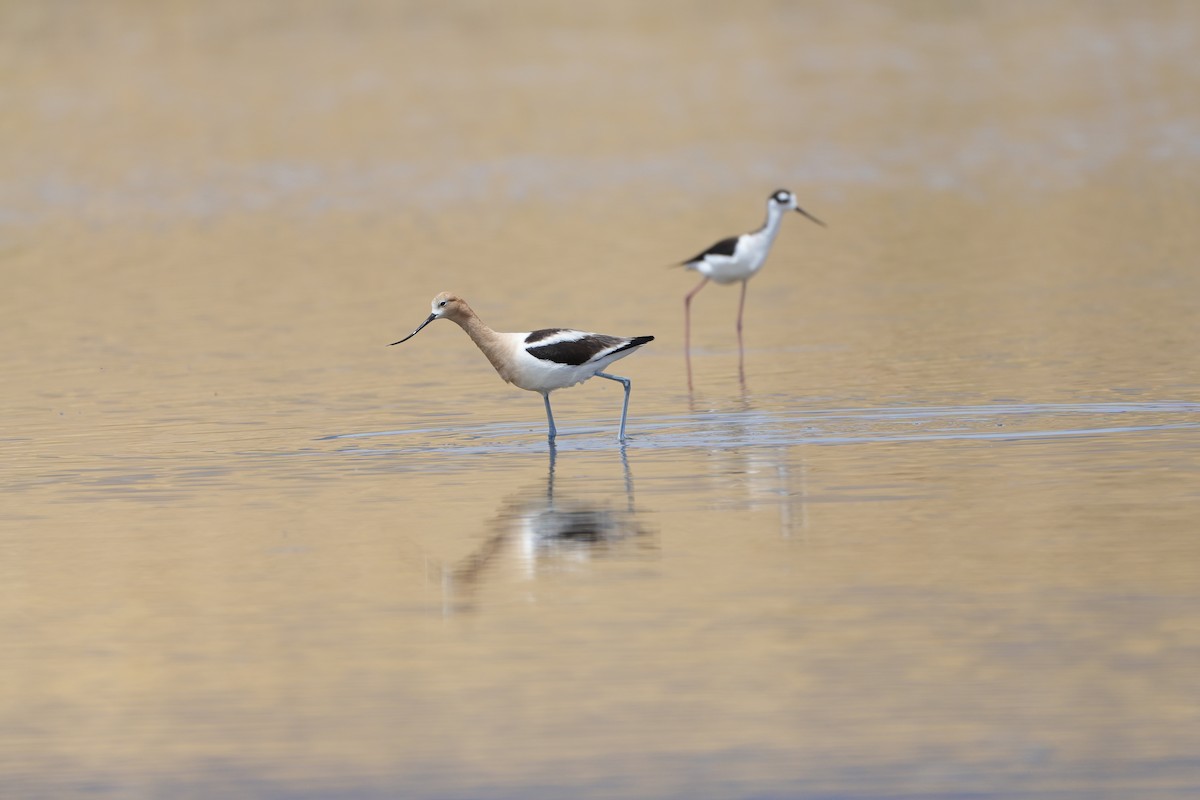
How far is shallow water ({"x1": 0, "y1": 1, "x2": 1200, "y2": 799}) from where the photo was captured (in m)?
6.52

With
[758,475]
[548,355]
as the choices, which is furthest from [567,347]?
[758,475]

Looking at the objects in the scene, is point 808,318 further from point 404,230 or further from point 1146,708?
point 1146,708

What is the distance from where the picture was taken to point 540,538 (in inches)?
371

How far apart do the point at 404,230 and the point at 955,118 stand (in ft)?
48.3

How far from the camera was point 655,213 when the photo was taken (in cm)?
2817

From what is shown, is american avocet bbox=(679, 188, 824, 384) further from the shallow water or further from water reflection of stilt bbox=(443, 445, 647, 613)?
water reflection of stilt bbox=(443, 445, 647, 613)

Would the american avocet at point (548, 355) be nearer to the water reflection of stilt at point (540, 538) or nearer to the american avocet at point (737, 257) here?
Answer: the water reflection of stilt at point (540, 538)

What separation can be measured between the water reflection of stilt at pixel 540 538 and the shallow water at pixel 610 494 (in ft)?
0.11

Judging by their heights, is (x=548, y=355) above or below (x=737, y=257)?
below

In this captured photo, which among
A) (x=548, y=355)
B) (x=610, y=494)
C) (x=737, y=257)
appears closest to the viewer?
(x=610, y=494)

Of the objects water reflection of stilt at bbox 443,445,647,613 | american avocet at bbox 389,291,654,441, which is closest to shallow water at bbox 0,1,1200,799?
water reflection of stilt at bbox 443,445,647,613

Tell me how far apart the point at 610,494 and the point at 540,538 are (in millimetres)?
1073

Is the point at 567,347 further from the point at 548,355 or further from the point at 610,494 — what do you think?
the point at 610,494

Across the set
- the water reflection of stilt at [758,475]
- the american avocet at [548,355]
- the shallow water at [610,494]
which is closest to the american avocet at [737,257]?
the shallow water at [610,494]
